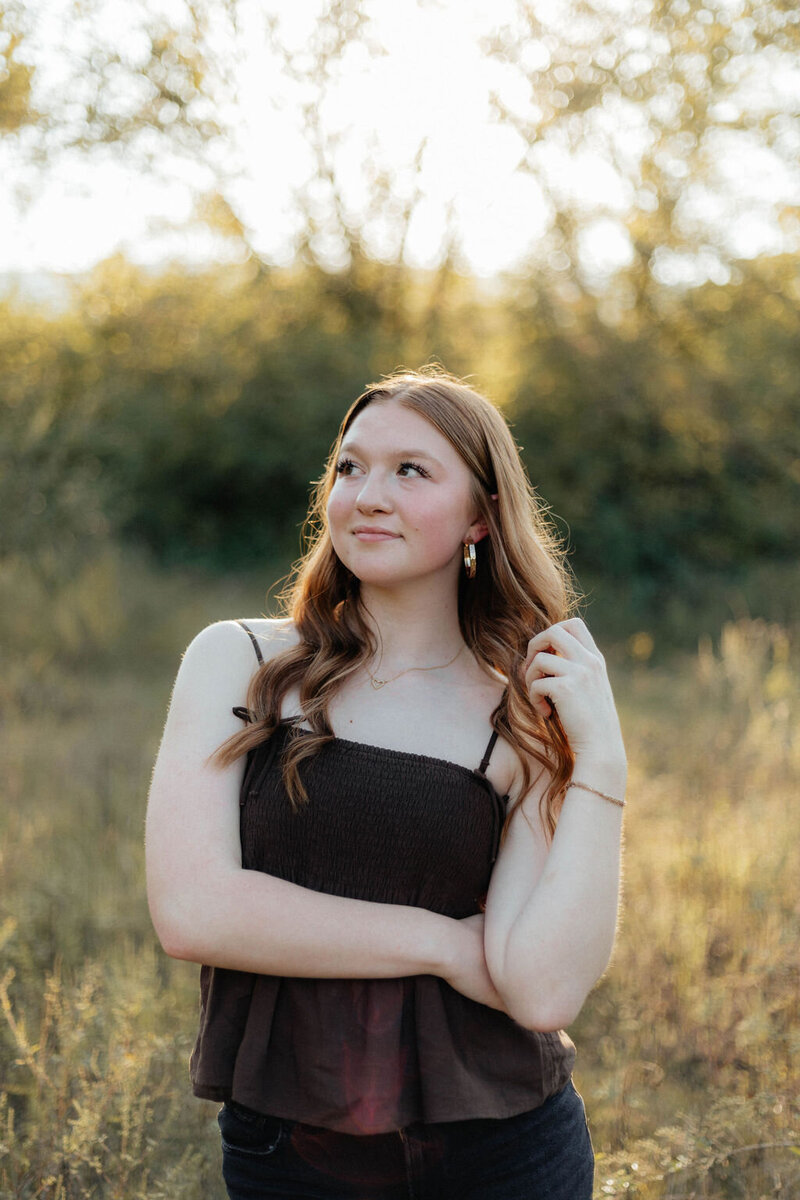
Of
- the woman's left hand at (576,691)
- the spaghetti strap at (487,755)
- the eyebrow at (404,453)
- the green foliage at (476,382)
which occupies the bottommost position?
the spaghetti strap at (487,755)

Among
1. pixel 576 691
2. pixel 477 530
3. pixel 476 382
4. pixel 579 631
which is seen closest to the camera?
pixel 576 691

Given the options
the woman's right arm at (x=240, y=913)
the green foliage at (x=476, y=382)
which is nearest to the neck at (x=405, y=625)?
the woman's right arm at (x=240, y=913)

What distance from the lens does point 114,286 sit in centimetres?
1288

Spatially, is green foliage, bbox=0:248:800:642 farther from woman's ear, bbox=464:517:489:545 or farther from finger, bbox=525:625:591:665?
finger, bbox=525:625:591:665

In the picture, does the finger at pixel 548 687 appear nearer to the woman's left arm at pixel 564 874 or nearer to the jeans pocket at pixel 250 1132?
the woman's left arm at pixel 564 874

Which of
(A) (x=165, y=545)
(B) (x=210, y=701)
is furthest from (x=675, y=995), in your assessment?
(A) (x=165, y=545)

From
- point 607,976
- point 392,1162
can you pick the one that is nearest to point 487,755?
point 392,1162

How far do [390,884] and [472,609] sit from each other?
67 cm

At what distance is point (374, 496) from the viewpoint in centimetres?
190

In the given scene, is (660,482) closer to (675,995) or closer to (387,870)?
(675,995)

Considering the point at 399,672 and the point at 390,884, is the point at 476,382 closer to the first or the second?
the point at 399,672

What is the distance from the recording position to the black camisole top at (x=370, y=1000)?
163 cm

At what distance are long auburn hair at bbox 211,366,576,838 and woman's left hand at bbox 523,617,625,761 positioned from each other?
0.08m

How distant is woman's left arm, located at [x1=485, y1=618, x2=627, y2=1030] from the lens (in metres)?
1.63
